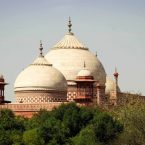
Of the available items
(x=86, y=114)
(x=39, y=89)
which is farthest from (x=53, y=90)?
(x=86, y=114)

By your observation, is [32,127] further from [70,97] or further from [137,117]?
[70,97]

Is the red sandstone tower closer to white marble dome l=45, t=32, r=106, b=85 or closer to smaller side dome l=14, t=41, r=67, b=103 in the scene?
smaller side dome l=14, t=41, r=67, b=103

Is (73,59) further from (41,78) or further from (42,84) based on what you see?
(42,84)

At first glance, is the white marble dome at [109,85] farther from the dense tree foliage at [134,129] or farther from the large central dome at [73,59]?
the dense tree foliage at [134,129]

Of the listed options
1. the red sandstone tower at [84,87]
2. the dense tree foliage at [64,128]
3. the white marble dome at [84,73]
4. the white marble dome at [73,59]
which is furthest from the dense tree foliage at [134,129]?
the white marble dome at [73,59]

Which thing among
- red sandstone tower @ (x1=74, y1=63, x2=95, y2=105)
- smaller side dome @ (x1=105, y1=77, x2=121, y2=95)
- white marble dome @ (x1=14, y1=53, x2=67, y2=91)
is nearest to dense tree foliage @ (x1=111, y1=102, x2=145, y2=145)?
red sandstone tower @ (x1=74, y1=63, x2=95, y2=105)

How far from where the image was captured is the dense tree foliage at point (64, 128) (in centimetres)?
3008

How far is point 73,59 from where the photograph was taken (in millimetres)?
47000

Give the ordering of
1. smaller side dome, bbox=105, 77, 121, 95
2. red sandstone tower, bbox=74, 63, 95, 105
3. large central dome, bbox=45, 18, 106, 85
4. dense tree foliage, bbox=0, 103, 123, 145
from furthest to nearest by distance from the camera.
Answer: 1. smaller side dome, bbox=105, 77, 121, 95
2. large central dome, bbox=45, 18, 106, 85
3. red sandstone tower, bbox=74, 63, 95, 105
4. dense tree foliage, bbox=0, 103, 123, 145

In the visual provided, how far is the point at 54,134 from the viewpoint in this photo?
30281mm

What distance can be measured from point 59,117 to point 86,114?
1.63 metres

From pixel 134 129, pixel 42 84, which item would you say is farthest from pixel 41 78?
pixel 134 129

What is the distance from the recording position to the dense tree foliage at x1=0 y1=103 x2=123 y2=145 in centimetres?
3008

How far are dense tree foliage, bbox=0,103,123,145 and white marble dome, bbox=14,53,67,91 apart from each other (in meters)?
3.34
